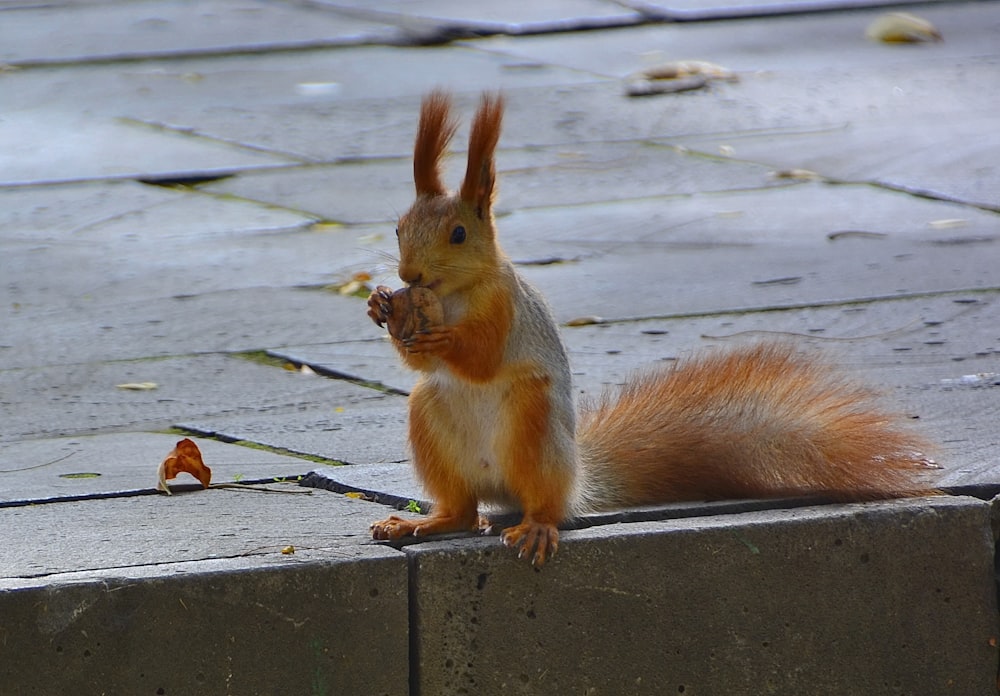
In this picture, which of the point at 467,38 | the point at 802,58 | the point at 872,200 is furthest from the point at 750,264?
the point at 467,38

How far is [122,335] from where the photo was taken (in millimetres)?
5723

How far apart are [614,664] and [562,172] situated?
540 cm

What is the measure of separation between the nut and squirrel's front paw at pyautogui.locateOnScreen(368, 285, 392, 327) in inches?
0.6

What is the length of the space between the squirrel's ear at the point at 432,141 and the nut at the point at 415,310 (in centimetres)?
20

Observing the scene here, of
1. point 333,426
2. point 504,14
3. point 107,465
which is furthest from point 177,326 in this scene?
point 504,14

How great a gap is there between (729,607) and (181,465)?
1.28m

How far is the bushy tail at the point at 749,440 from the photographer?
3.34 meters

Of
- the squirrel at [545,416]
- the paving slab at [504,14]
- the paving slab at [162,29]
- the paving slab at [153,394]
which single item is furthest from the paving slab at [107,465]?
the paving slab at [504,14]

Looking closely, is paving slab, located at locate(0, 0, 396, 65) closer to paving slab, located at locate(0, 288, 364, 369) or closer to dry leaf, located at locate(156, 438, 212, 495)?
paving slab, located at locate(0, 288, 364, 369)

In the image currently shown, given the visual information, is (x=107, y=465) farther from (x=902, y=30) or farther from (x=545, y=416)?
(x=902, y=30)

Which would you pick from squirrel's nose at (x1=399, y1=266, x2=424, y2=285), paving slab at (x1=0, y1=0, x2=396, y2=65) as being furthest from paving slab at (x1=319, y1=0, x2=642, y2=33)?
squirrel's nose at (x1=399, y1=266, x2=424, y2=285)

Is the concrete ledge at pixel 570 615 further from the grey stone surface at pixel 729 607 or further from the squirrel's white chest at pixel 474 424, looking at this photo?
the squirrel's white chest at pixel 474 424

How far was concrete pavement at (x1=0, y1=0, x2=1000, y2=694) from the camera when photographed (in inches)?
120

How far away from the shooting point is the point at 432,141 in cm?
306
